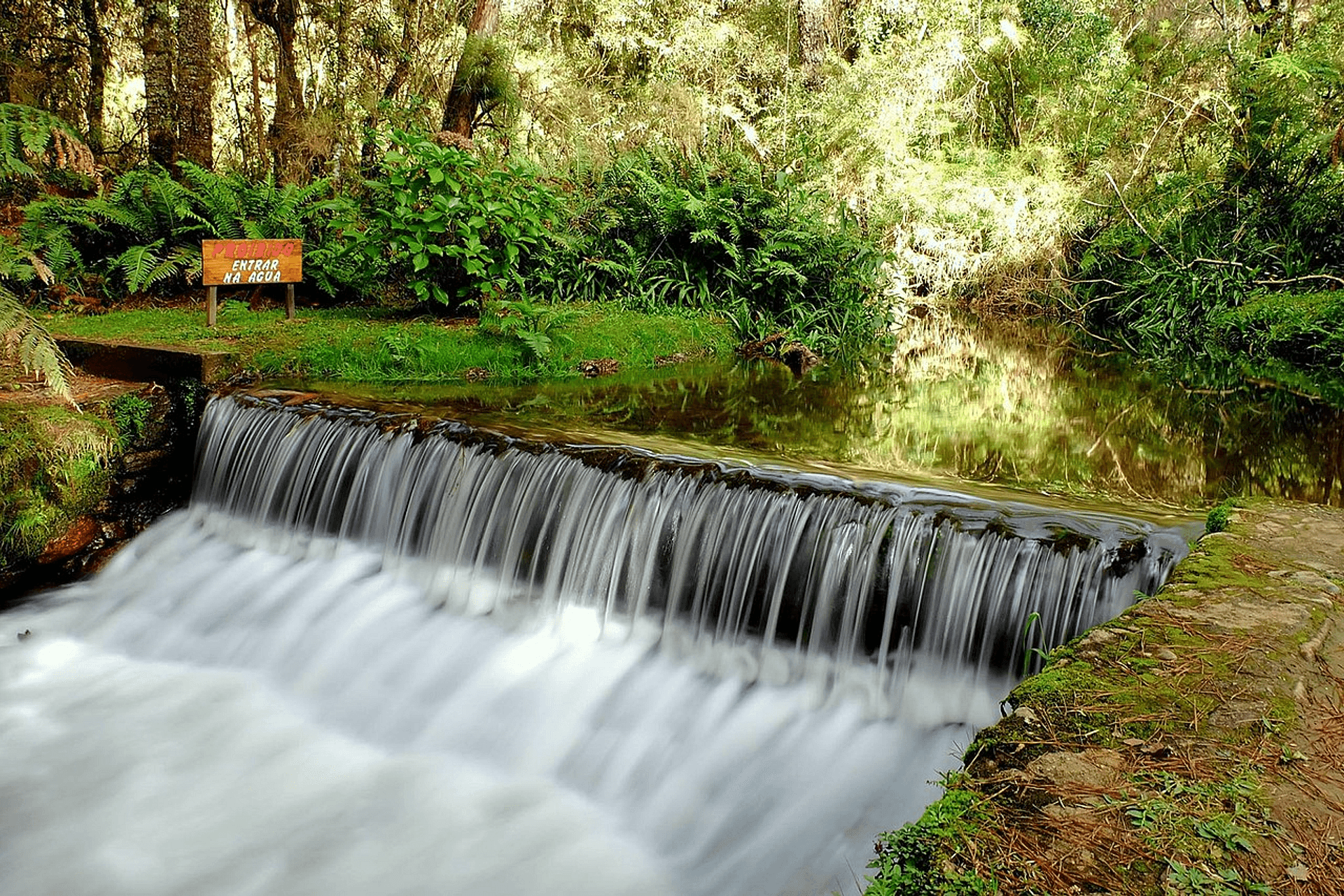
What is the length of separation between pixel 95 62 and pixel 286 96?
9.73 feet

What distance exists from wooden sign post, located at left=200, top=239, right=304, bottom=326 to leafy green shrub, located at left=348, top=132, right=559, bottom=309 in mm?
670

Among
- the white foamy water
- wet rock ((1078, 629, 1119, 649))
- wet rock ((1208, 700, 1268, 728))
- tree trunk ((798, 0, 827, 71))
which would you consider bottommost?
the white foamy water

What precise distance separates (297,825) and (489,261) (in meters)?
6.66

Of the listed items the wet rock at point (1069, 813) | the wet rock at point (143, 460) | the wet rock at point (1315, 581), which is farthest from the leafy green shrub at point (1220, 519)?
the wet rock at point (143, 460)

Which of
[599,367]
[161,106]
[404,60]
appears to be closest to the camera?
[599,367]

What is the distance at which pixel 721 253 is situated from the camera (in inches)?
502

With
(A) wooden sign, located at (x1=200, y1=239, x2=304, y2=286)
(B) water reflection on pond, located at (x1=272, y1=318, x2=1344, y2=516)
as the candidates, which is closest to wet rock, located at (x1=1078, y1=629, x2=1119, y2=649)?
(B) water reflection on pond, located at (x1=272, y1=318, x2=1344, y2=516)

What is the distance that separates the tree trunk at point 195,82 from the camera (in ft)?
37.1

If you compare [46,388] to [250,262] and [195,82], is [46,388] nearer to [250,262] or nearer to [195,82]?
[250,262]

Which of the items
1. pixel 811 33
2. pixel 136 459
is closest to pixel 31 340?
pixel 136 459

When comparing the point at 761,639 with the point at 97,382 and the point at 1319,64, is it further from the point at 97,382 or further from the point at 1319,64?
the point at 1319,64

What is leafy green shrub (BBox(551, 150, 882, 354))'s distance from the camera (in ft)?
40.1

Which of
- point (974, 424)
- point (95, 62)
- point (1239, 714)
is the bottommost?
point (1239, 714)

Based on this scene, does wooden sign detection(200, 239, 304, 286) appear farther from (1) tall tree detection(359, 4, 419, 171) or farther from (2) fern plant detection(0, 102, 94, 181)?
(1) tall tree detection(359, 4, 419, 171)
